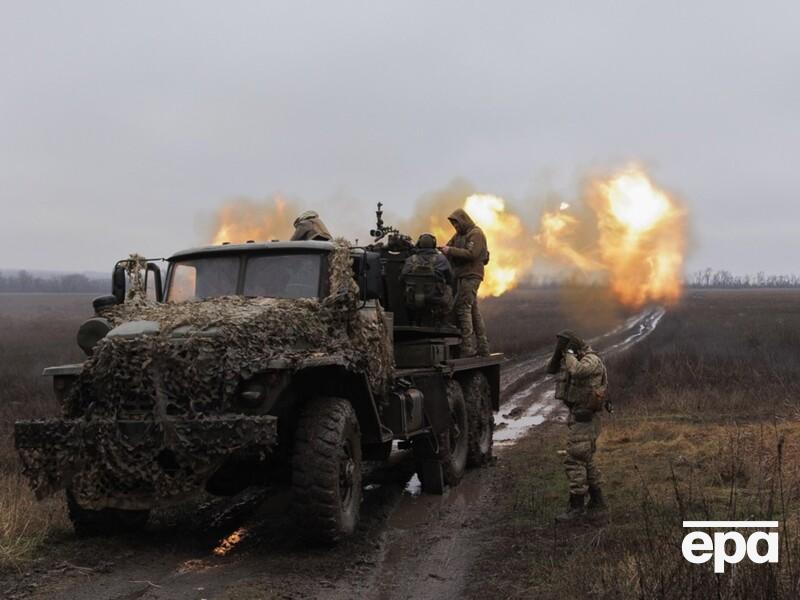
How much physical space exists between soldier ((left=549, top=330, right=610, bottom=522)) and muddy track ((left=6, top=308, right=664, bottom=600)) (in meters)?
1.08

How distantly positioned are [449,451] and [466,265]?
2.92 metres

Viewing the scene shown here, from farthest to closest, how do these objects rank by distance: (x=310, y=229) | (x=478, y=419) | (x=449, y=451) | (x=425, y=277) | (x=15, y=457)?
(x=478, y=419) < (x=15, y=457) < (x=449, y=451) < (x=425, y=277) < (x=310, y=229)

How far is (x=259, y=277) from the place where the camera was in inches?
327

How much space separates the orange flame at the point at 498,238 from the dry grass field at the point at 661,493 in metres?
3.56

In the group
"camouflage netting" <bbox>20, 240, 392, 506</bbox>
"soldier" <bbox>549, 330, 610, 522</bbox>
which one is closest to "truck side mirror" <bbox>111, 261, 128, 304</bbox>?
"camouflage netting" <bbox>20, 240, 392, 506</bbox>

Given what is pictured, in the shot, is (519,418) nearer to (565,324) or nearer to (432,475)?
(432,475)

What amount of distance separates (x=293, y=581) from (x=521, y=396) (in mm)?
15398

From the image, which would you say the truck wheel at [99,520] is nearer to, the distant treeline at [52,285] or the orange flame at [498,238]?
the orange flame at [498,238]

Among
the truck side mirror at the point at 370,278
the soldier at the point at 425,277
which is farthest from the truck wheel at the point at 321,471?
the soldier at the point at 425,277

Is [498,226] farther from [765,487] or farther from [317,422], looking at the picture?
[317,422]

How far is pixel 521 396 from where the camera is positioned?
21234 millimetres

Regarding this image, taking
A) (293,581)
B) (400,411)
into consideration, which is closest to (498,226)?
(400,411)

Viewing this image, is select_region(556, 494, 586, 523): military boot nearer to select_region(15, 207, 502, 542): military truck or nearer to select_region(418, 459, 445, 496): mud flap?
select_region(15, 207, 502, 542): military truck

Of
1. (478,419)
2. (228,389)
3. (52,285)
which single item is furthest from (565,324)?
(52,285)
